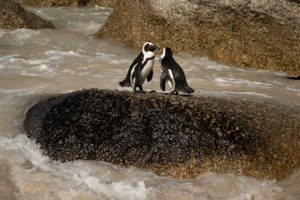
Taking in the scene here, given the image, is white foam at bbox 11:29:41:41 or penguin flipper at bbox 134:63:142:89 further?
white foam at bbox 11:29:41:41

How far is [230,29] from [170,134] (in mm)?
4562

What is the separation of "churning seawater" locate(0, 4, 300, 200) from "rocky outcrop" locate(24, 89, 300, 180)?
107 mm

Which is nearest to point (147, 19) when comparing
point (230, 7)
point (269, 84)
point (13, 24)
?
point (230, 7)

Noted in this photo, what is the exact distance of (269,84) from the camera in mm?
6199

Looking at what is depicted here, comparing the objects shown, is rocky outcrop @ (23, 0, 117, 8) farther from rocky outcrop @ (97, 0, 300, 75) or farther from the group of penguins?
the group of penguins

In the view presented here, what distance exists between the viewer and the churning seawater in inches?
114

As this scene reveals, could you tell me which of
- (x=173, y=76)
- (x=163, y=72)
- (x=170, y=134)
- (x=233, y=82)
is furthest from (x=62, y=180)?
(x=233, y=82)

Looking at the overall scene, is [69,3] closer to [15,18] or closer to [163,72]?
[15,18]

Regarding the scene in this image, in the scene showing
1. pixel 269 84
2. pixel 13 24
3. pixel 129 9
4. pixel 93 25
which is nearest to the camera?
pixel 269 84

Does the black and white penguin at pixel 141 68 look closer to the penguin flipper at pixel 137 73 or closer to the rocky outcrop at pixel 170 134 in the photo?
the penguin flipper at pixel 137 73

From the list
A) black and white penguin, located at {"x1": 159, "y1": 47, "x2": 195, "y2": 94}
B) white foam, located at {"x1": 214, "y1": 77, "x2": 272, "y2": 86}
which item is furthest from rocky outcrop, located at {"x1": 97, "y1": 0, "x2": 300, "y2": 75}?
black and white penguin, located at {"x1": 159, "y1": 47, "x2": 195, "y2": 94}

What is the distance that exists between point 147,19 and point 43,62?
2.43 m

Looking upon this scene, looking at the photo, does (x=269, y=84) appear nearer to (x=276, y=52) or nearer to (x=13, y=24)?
(x=276, y=52)

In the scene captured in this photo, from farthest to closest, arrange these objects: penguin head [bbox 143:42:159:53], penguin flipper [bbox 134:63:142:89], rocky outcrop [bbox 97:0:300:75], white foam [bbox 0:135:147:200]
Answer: rocky outcrop [bbox 97:0:300:75]
penguin head [bbox 143:42:159:53]
penguin flipper [bbox 134:63:142:89]
white foam [bbox 0:135:147:200]
